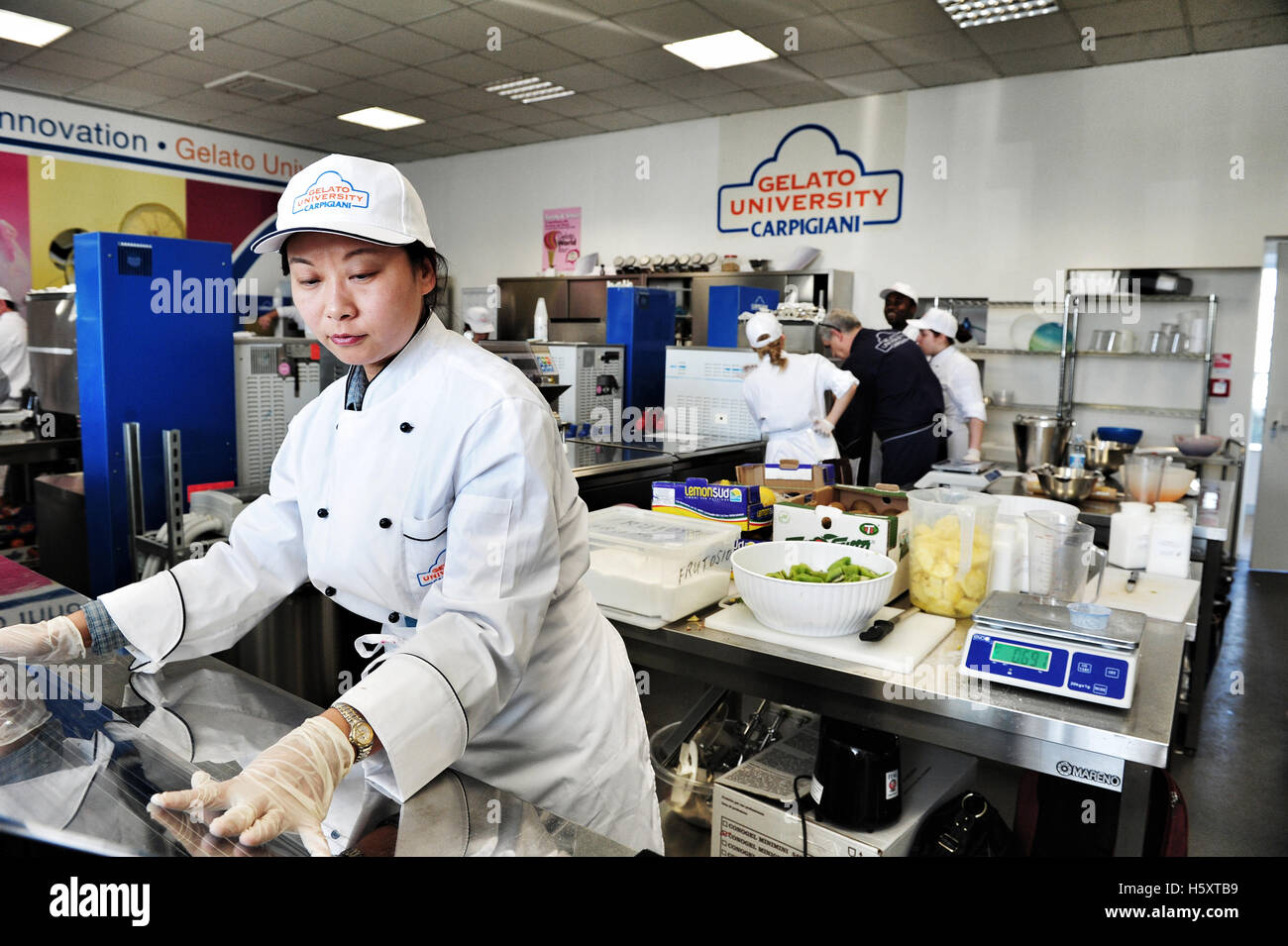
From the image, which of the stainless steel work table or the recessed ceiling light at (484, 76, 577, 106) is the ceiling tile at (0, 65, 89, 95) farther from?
the stainless steel work table

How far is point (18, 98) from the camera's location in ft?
25.7

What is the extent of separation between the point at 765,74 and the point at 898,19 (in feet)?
4.71

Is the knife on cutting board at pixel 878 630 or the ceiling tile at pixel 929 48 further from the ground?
the ceiling tile at pixel 929 48

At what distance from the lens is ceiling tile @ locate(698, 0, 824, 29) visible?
5.45 metres

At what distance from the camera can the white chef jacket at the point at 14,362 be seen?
5.33 m

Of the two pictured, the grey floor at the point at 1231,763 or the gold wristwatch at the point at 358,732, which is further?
the grey floor at the point at 1231,763

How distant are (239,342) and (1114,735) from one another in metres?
3.25

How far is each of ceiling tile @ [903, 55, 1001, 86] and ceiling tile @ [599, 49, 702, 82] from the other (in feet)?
5.53

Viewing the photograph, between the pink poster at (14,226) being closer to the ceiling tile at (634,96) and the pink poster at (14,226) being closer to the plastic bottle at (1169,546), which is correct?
the ceiling tile at (634,96)

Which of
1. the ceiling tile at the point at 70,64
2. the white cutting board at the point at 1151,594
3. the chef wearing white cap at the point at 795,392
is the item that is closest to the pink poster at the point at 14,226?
the ceiling tile at the point at 70,64

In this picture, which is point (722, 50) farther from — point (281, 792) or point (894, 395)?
point (281, 792)

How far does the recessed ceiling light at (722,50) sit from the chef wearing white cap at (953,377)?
90.6 inches

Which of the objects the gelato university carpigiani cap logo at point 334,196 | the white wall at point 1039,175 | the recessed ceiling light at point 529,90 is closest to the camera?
the gelato university carpigiani cap logo at point 334,196
